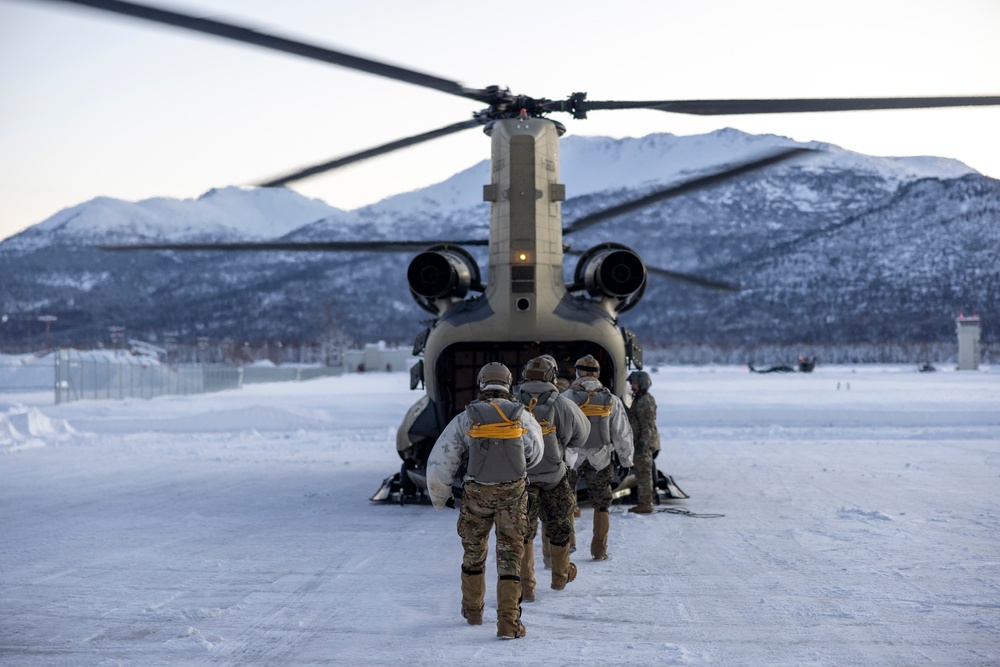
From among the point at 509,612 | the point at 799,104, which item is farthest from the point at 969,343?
the point at 509,612

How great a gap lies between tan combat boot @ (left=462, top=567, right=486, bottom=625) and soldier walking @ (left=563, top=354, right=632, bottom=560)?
2534mm

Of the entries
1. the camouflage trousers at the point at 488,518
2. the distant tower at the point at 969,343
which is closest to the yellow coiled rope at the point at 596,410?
the camouflage trousers at the point at 488,518

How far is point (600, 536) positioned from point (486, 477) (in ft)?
9.57

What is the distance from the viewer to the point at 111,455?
20.2 metres

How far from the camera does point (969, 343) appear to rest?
7094 centimetres

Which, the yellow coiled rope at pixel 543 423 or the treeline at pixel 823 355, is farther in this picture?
the treeline at pixel 823 355

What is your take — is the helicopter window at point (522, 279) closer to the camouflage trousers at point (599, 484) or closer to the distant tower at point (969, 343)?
the camouflage trousers at point (599, 484)

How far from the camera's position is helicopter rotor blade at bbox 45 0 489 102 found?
6.64 m

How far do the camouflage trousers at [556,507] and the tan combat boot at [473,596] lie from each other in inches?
48.8

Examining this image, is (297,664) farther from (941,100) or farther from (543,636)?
(941,100)

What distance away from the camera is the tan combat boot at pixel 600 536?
31.2 ft

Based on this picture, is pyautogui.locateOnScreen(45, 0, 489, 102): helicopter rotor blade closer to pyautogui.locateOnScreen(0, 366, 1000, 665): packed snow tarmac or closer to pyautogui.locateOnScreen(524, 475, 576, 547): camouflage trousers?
pyautogui.locateOnScreen(524, 475, 576, 547): camouflage trousers

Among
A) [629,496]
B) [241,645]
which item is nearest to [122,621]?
[241,645]

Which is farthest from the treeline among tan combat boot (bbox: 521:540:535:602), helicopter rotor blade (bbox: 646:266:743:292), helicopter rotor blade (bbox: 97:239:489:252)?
tan combat boot (bbox: 521:540:535:602)
